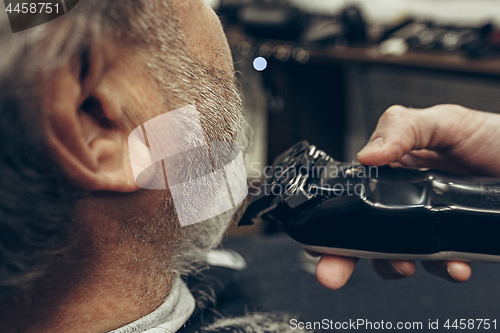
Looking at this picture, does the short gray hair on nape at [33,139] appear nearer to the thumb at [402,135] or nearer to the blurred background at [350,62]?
the thumb at [402,135]

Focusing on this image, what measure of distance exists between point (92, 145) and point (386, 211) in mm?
296

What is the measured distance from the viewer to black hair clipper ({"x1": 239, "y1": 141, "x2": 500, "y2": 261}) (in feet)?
1.22

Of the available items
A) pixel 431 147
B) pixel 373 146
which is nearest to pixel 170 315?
pixel 373 146

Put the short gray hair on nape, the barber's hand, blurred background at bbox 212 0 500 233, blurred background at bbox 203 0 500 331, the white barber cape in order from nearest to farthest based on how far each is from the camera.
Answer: the short gray hair on nape
the white barber cape
the barber's hand
blurred background at bbox 203 0 500 331
blurred background at bbox 212 0 500 233

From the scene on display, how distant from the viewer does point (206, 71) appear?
0.35m

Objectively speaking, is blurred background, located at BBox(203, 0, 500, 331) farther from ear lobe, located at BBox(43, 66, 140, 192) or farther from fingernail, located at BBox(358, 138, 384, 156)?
ear lobe, located at BBox(43, 66, 140, 192)

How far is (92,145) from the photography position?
285 millimetres

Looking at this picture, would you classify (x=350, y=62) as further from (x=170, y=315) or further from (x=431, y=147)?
(x=170, y=315)

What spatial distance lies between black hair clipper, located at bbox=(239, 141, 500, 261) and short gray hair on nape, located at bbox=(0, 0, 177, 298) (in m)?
0.21

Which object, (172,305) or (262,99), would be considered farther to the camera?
(262,99)

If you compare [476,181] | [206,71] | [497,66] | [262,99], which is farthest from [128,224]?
[497,66]

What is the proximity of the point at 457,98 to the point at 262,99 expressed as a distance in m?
0.67

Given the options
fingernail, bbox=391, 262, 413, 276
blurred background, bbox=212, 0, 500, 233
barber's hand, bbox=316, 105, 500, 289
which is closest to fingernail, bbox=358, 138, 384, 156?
barber's hand, bbox=316, 105, 500, 289

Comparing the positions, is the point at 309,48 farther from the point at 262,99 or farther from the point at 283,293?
the point at 283,293
